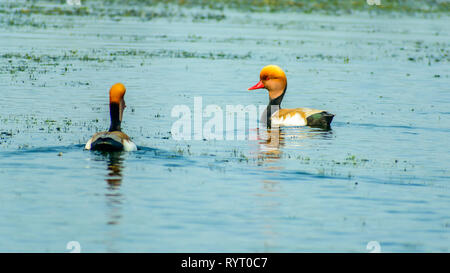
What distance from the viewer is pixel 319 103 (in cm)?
3120

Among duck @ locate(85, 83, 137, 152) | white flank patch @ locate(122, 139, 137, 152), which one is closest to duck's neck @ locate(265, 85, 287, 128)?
duck @ locate(85, 83, 137, 152)

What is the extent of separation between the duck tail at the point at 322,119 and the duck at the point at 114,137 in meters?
6.86

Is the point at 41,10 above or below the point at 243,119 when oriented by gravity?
above

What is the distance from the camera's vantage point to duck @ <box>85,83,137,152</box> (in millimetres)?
18797

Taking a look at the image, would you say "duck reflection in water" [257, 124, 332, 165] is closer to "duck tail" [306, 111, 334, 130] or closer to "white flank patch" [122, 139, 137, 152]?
"duck tail" [306, 111, 334, 130]

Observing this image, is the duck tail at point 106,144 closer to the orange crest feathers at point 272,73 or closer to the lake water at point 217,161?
the lake water at point 217,161

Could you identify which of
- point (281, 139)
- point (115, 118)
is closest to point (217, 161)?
point (115, 118)

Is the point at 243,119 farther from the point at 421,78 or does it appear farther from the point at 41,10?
the point at 41,10

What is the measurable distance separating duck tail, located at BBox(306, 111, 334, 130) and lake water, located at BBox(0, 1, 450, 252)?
47cm

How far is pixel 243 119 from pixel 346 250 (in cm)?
1386

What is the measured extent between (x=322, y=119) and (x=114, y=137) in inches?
310

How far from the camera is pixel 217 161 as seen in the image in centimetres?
1900

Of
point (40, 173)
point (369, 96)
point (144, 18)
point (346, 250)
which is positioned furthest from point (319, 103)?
point (144, 18)

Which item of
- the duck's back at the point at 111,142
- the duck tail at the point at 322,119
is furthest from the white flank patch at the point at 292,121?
the duck's back at the point at 111,142
